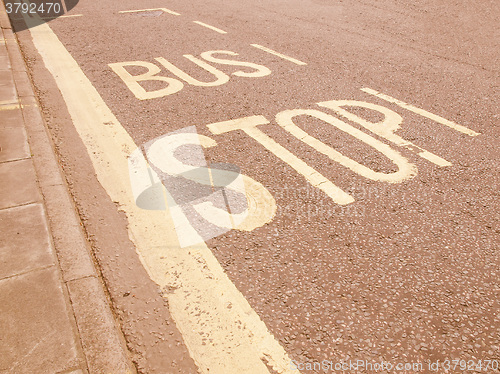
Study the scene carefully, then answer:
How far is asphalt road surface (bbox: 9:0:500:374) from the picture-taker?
2031 mm

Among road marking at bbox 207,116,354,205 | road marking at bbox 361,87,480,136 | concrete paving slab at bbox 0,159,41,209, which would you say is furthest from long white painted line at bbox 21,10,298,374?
road marking at bbox 361,87,480,136

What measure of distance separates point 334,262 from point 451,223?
37.8 inches

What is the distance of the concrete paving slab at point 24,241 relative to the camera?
231 cm

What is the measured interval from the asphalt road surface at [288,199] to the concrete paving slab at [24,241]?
11.7 inches

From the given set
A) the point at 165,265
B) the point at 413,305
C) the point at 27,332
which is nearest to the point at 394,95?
the point at 413,305

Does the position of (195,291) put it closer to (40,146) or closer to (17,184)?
(17,184)

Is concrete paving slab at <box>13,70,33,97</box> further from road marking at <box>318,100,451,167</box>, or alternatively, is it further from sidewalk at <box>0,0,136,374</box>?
road marking at <box>318,100,451,167</box>

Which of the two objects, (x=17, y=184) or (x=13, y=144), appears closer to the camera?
(x=17, y=184)

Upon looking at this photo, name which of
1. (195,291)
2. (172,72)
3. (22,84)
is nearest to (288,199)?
(195,291)

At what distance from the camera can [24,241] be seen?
248cm

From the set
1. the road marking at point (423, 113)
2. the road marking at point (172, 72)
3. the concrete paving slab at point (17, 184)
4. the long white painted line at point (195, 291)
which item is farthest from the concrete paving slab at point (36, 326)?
the road marking at point (423, 113)

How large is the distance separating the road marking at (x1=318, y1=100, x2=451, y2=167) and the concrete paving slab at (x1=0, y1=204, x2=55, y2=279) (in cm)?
300

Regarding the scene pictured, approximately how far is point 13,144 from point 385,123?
3.47m

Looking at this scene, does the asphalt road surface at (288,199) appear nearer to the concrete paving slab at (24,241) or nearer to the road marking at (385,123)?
the road marking at (385,123)
